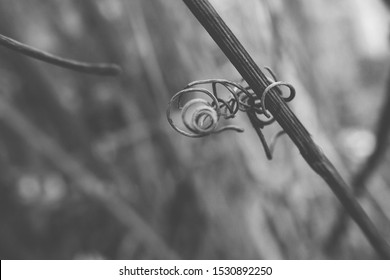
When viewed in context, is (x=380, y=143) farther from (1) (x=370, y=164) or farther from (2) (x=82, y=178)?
(2) (x=82, y=178)

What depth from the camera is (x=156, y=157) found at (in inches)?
43.9

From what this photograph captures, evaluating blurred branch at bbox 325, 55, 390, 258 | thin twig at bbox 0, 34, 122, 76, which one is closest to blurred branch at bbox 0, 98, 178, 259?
blurred branch at bbox 325, 55, 390, 258

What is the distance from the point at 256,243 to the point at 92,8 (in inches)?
27.8

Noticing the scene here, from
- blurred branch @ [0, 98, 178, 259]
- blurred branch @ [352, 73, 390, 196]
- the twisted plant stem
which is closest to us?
the twisted plant stem

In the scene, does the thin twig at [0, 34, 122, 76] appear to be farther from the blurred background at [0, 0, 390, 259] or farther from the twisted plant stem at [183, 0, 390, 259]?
the blurred background at [0, 0, 390, 259]

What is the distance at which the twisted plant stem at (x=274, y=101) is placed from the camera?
0.77 feet

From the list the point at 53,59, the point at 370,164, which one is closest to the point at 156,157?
the point at 370,164

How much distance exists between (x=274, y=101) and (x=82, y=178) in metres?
0.63

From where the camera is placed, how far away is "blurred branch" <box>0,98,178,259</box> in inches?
31.1

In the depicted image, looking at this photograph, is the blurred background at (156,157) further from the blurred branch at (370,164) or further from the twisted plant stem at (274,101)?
the twisted plant stem at (274,101)

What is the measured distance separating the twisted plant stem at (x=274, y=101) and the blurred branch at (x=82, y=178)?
57cm

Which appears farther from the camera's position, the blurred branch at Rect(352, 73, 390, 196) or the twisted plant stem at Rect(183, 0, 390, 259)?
the blurred branch at Rect(352, 73, 390, 196)

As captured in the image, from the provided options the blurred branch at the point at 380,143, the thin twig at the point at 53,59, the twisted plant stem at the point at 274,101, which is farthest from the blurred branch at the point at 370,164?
the thin twig at the point at 53,59

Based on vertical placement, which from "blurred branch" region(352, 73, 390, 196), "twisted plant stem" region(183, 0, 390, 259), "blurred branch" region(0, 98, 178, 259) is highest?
"blurred branch" region(0, 98, 178, 259)
